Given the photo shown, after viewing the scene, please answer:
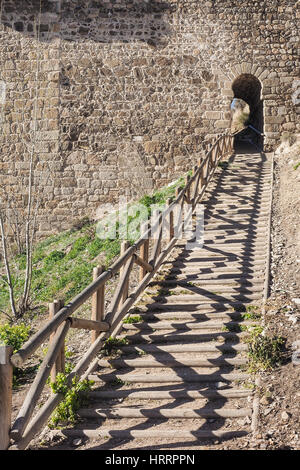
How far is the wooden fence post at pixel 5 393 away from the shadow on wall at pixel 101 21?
39.1ft

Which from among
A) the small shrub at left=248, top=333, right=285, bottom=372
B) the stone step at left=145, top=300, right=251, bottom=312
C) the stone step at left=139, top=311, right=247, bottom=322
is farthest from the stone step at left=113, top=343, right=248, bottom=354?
the stone step at left=145, top=300, right=251, bottom=312

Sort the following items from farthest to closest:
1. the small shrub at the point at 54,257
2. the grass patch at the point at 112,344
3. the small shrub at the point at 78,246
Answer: the small shrub at the point at 54,257
the small shrub at the point at 78,246
the grass patch at the point at 112,344

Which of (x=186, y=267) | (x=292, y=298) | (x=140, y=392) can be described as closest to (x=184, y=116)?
(x=186, y=267)

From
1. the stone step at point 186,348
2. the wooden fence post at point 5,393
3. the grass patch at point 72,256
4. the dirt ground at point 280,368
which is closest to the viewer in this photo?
the wooden fence post at point 5,393

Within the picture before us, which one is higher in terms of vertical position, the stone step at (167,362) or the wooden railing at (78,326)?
the wooden railing at (78,326)

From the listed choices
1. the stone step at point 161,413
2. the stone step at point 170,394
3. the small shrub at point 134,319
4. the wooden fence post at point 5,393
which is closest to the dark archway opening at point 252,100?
the small shrub at point 134,319

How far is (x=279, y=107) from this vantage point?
13.7 metres

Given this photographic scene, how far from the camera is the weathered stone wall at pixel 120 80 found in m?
13.5

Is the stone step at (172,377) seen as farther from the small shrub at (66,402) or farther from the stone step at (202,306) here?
the stone step at (202,306)

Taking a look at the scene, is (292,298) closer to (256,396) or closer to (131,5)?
(256,396)

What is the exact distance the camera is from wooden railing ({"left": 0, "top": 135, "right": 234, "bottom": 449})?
334 cm

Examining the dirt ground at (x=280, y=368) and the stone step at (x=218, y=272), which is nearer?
the dirt ground at (x=280, y=368)

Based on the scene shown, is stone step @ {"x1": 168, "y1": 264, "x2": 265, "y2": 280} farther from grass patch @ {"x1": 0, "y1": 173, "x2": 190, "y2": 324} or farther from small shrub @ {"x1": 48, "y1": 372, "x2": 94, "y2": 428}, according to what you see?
small shrub @ {"x1": 48, "y1": 372, "x2": 94, "y2": 428}

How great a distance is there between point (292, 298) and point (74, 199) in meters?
8.80
